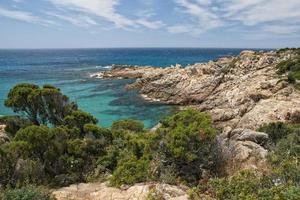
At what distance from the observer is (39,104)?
57.2 ft

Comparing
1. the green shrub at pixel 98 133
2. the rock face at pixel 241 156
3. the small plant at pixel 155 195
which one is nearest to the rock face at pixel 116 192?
the small plant at pixel 155 195

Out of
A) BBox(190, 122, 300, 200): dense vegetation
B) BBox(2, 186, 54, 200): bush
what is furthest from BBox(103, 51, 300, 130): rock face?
BBox(2, 186, 54, 200): bush

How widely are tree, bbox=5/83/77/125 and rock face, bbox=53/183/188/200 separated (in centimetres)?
826

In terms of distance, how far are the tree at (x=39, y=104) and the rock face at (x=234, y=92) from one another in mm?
12424

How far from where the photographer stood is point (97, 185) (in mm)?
10008

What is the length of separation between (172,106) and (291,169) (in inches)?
1277

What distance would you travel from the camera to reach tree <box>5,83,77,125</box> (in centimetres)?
1716

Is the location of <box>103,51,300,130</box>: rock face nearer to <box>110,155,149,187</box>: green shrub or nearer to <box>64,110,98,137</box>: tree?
<box>64,110,98,137</box>: tree

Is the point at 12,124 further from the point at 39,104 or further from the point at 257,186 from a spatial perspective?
the point at 257,186

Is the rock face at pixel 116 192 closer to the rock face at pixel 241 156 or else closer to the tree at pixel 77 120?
the rock face at pixel 241 156

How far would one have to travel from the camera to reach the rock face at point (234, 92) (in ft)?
80.7

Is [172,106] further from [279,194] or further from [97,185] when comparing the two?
[279,194]

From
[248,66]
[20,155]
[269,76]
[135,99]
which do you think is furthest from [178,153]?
[248,66]

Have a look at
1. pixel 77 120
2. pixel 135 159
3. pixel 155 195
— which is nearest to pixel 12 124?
pixel 77 120
